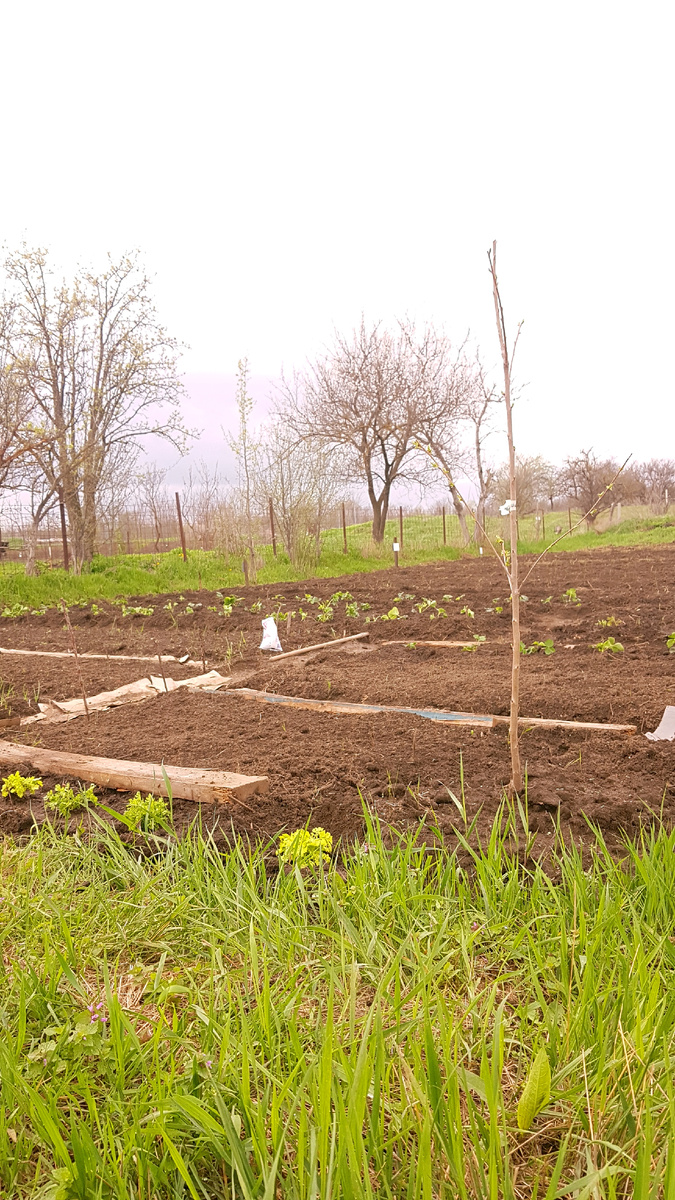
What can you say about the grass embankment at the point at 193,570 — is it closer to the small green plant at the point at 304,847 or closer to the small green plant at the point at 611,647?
the small green plant at the point at 611,647

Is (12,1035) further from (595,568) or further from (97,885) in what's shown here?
(595,568)

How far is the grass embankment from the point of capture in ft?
46.4

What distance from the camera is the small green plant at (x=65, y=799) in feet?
10.3

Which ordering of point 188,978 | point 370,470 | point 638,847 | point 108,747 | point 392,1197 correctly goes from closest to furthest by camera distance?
point 392,1197 < point 188,978 < point 638,847 < point 108,747 < point 370,470

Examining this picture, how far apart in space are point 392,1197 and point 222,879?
1323 millimetres

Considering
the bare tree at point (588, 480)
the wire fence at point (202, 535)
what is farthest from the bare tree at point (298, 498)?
the bare tree at point (588, 480)

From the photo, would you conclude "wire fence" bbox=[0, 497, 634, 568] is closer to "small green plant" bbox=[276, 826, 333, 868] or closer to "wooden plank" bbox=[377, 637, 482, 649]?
"wooden plank" bbox=[377, 637, 482, 649]

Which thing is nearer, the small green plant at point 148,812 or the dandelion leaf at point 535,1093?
the dandelion leaf at point 535,1093

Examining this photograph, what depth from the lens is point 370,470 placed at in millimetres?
25625

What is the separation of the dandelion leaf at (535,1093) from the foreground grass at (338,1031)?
0.03 m

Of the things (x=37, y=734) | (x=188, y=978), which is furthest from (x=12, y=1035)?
(x=37, y=734)

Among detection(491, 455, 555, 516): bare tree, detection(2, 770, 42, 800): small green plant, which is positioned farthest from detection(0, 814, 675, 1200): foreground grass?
detection(491, 455, 555, 516): bare tree

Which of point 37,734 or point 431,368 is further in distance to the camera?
point 431,368

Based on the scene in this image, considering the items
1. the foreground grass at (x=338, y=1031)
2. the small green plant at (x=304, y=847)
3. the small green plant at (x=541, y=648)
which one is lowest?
the foreground grass at (x=338, y=1031)
